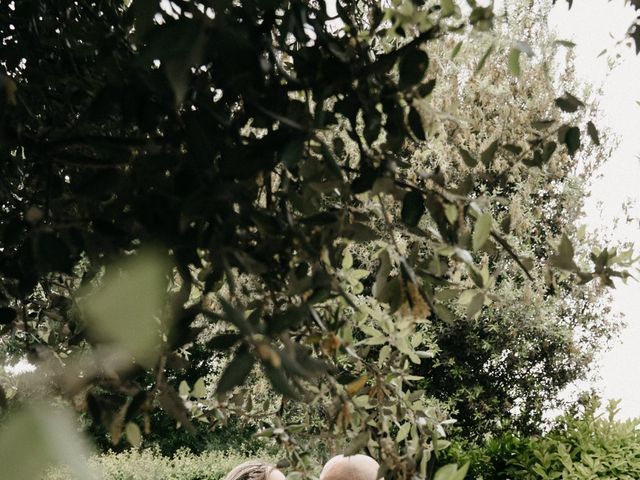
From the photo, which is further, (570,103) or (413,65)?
(570,103)

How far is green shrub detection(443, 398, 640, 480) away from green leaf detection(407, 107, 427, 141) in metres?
4.13

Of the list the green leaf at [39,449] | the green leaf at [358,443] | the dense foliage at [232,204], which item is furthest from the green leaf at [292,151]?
the green leaf at [358,443]

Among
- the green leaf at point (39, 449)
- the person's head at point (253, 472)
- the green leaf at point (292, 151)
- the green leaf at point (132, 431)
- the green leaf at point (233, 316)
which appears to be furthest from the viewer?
the person's head at point (253, 472)

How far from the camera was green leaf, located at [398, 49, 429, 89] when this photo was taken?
99 cm

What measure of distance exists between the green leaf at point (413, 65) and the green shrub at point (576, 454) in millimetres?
4262

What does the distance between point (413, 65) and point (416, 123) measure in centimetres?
15

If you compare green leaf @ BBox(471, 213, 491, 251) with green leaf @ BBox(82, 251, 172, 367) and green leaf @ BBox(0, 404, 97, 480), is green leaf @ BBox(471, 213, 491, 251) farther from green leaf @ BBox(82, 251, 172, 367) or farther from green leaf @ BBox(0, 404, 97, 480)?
green leaf @ BBox(0, 404, 97, 480)

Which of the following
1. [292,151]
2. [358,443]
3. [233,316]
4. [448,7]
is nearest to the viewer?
[233,316]

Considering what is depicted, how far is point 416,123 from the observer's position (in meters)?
1.13

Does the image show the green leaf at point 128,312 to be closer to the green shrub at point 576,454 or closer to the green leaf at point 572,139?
the green leaf at point 572,139

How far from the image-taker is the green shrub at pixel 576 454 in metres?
4.72

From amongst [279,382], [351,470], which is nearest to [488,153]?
[279,382]

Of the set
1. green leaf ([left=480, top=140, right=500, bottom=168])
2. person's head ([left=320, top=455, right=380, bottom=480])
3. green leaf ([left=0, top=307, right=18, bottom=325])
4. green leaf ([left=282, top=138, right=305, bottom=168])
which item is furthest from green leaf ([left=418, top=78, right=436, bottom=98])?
person's head ([left=320, top=455, right=380, bottom=480])

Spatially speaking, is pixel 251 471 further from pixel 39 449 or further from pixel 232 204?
pixel 39 449
